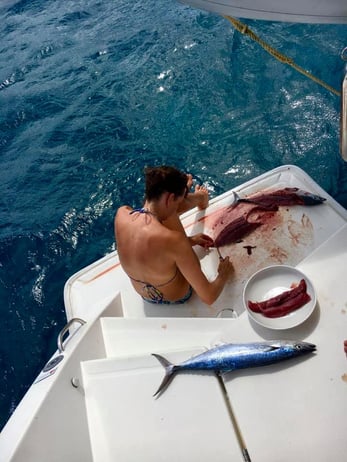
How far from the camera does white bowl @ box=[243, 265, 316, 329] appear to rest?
2.42 meters

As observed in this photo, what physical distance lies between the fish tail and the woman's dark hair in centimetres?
107

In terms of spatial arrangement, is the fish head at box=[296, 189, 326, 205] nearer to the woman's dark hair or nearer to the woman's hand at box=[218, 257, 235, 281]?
the woman's hand at box=[218, 257, 235, 281]

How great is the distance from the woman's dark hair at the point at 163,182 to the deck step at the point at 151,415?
107cm

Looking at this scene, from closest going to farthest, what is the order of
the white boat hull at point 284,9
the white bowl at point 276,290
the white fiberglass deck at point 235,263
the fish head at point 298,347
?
the fish head at point 298,347 < the white bowl at point 276,290 < the white boat hull at point 284,9 < the white fiberglass deck at point 235,263

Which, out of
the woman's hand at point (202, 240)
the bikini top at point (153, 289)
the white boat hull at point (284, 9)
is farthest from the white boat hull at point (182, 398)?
the white boat hull at point (284, 9)

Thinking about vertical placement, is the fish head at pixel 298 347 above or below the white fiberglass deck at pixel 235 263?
above

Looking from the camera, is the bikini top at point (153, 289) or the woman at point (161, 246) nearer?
the woman at point (161, 246)

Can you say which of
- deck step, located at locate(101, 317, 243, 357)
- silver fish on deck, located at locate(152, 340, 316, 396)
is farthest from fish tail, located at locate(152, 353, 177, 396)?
deck step, located at locate(101, 317, 243, 357)

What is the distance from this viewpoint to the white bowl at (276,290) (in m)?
2.42

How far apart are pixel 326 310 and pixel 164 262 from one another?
1.12m

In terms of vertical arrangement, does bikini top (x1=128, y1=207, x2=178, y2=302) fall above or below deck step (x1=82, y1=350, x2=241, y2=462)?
below

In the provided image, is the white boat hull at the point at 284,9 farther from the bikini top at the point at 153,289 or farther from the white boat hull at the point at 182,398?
the bikini top at the point at 153,289

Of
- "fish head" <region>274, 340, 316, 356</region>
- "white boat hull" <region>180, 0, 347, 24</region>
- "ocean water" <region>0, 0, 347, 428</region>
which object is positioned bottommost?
"ocean water" <region>0, 0, 347, 428</region>

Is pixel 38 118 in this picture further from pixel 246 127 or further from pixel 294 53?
pixel 294 53
